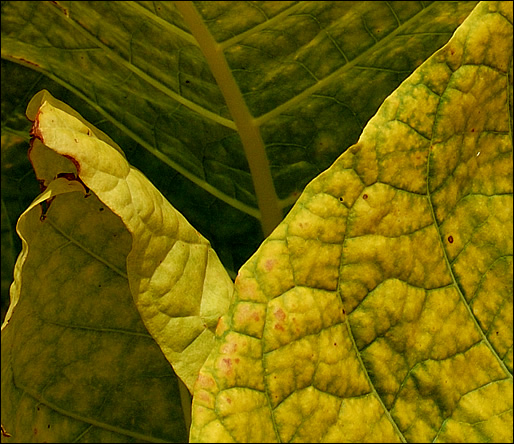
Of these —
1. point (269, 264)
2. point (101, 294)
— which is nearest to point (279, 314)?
point (269, 264)

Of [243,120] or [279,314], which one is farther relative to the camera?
[243,120]

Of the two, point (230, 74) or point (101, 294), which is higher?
point (230, 74)

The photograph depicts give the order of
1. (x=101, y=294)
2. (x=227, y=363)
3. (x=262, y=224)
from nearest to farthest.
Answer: (x=227, y=363)
(x=101, y=294)
(x=262, y=224)

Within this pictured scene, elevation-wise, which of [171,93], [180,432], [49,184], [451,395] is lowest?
[180,432]

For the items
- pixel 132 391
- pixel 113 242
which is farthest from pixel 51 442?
pixel 113 242

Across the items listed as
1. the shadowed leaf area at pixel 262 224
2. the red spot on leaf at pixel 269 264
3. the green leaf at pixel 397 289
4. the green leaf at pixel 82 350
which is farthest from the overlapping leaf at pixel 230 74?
the red spot on leaf at pixel 269 264

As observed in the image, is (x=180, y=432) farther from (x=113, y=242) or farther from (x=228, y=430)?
(x=228, y=430)

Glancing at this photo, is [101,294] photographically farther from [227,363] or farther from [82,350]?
[227,363]

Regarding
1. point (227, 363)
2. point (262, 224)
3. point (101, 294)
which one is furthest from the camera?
point (262, 224)
